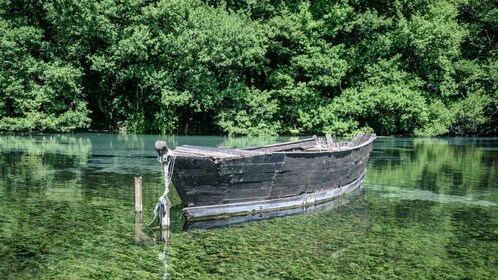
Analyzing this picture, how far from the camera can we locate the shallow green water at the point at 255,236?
31.4ft

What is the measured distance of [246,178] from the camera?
543 inches

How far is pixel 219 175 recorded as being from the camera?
13.1 metres

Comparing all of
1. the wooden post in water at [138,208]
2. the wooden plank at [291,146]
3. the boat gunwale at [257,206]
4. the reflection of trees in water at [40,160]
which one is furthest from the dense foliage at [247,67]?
the wooden post in water at [138,208]

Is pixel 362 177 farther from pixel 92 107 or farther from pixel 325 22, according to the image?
pixel 92 107

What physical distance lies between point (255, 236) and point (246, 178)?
216 cm

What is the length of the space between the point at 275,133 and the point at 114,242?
3652 cm

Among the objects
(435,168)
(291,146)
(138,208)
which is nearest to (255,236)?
(138,208)

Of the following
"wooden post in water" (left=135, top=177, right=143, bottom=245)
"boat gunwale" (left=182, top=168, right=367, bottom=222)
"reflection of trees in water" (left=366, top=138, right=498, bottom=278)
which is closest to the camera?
"reflection of trees in water" (left=366, top=138, right=498, bottom=278)

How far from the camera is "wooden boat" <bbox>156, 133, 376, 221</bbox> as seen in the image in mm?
12906

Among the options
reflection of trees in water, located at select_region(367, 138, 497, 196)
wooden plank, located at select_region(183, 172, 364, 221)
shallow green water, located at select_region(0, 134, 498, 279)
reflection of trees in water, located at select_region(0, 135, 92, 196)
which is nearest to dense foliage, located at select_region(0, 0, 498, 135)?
reflection of trees in water, located at select_region(0, 135, 92, 196)

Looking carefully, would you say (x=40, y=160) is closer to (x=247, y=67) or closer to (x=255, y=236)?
→ (x=255, y=236)

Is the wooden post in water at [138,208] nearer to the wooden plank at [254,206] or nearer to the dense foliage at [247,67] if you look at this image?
the wooden plank at [254,206]

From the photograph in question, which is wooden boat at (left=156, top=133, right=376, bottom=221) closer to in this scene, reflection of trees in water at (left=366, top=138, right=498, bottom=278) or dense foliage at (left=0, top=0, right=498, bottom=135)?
reflection of trees in water at (left=366, top=138, right=498, bottom=278)

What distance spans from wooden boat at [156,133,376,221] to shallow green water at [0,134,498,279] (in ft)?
2.69
